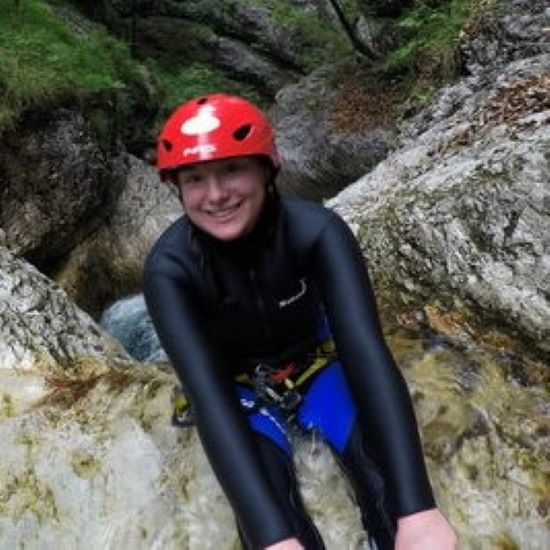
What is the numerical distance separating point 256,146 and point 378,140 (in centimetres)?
872

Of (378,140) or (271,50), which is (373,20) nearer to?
(378,140)

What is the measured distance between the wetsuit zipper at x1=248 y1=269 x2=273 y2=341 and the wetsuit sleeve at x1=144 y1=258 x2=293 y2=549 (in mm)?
230

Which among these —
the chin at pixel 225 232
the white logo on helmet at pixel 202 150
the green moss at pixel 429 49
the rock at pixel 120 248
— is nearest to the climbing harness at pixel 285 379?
the chin at pixel 225 232

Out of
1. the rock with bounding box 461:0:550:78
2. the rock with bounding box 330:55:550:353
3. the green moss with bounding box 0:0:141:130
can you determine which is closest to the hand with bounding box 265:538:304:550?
the rock with bounding box 330:55:550:353

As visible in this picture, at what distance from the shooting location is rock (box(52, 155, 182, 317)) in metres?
9.27

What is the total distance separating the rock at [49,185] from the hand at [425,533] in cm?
725

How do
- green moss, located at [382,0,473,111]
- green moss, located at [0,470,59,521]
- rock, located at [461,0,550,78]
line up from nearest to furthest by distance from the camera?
green moss, located at [0,470,59,521]
rock, located at [461,0,550,78]
green moss, located at [382,0,473,111]

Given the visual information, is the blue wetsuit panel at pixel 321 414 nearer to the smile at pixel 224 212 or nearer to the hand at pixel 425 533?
the hand at pixel 425 533

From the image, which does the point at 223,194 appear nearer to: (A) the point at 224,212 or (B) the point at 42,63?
(A) the point at 224,212

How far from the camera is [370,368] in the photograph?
2.46 meters

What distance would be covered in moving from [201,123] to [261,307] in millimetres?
748

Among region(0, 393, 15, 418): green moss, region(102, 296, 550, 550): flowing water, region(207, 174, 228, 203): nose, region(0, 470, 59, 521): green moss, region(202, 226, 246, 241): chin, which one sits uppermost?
region(207, 174, 228, 203): nose

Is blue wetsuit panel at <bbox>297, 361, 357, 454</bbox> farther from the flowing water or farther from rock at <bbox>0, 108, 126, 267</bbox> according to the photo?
rock at <bbox>0, 108, 126, 267</bbox>

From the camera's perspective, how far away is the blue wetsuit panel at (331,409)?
2818 millimetres
